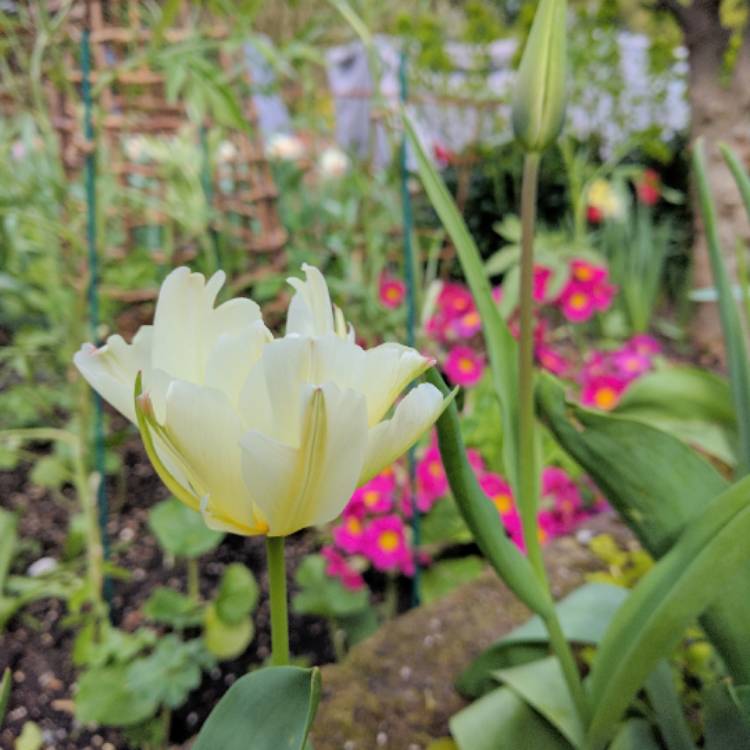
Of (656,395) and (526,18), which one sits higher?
(526,18)

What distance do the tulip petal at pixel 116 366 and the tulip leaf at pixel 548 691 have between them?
0.49 metres

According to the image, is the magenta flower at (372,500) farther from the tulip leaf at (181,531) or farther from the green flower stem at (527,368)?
the green flower stem at (527,368)

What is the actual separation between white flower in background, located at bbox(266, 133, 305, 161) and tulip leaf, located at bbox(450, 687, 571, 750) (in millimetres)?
1408

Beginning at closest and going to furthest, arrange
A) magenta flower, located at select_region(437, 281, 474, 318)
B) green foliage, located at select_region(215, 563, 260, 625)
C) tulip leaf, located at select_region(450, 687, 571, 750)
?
tulip leaf, located at select_region(450, 687, 571, 750)
green foliage, located at select_region(215, 563, 260, 625)
magenta flower, located at select_region(437, 281, 474, 318)

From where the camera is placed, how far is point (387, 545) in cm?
133

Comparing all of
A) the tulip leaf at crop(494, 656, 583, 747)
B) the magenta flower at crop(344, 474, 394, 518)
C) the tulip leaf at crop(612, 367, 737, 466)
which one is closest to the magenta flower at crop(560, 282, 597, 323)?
the magenta flower at crop(344, 474, 394, 518)

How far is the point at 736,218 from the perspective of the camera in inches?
100

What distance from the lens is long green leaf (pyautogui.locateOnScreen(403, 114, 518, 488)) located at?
2.18ft

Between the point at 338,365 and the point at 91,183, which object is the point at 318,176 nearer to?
the point at 91,183

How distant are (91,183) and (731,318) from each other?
878 mm

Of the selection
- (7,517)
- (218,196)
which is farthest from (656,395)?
(218,196)

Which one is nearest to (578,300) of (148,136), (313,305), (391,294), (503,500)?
(391,294)

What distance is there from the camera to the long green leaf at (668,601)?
52 centimetres

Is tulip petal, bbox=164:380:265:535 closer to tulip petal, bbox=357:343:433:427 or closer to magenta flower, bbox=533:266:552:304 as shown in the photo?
tulip petal, bbox=357:343:433:427
